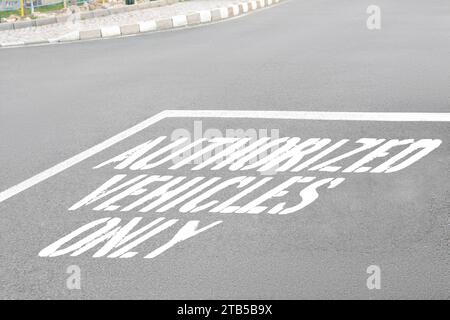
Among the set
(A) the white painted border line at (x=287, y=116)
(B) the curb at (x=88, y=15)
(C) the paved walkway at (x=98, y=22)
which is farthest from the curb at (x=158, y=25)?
(A) the white painted border line at (x=287, y=116)

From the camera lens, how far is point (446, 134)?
794cm

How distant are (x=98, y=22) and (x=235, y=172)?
13148 mm

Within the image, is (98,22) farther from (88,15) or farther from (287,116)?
(287,116)

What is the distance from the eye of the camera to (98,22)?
19.3 metres

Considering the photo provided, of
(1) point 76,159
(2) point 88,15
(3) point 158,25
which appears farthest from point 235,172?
(2) point 88,15

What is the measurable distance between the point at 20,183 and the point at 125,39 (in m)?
9.94

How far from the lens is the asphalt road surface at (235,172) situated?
4.82 metres

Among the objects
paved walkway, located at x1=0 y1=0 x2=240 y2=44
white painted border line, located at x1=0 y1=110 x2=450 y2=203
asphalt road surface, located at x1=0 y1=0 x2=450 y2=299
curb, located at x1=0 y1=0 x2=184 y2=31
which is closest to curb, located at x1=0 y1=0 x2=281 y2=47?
paved walkway, located at x1=0 y1=0 x2=240 y2=44

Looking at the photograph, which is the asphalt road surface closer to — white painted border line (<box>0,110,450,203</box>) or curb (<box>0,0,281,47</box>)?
white painted border line (<box>0,110,450,203</box>)

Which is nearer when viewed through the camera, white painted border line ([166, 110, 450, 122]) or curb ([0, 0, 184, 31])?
white painted border line ([166, 110, 450, 122])

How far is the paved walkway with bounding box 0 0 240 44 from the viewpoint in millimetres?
16939

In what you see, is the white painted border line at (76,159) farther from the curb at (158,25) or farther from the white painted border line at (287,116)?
the curb at (158,25)

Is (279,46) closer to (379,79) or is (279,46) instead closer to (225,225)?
(379,79)

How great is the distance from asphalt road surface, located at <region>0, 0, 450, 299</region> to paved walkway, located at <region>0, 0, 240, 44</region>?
5.11 feet
